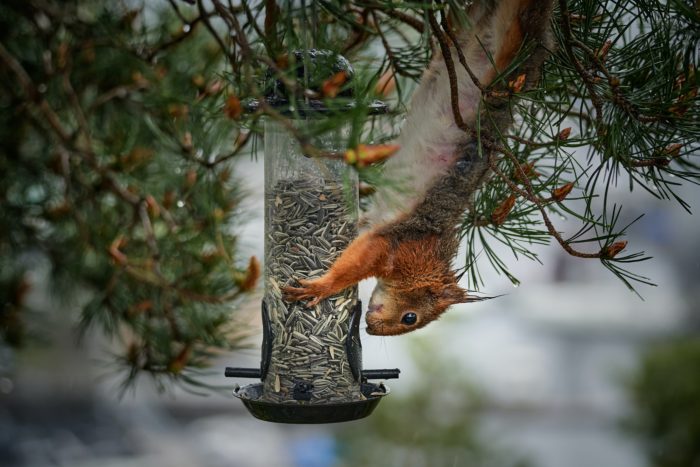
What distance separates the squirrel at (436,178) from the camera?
1154 millimetres

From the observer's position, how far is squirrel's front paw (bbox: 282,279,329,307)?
151 cm

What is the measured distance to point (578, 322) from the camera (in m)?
6.82

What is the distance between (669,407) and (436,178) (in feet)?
11.5

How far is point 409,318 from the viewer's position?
1.57 m

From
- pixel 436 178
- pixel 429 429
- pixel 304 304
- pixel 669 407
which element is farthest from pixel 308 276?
pixel 669 407

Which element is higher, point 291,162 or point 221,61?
point 221,61

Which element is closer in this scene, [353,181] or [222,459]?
[353,181]

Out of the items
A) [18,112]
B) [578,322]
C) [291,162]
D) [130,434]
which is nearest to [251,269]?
[291,162]

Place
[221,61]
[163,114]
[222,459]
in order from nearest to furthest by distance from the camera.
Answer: [163,114] → [221,61] → [222,459]

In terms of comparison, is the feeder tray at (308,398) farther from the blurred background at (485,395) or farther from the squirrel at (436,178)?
the blurred background at (485,395)

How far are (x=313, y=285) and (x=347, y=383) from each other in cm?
24

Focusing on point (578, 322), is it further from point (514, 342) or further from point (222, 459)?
point (222, 459)

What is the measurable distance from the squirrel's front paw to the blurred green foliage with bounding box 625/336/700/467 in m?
3.28

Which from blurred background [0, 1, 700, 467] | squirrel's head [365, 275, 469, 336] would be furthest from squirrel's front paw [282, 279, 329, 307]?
blurred background [0, 1, 700, 467]
